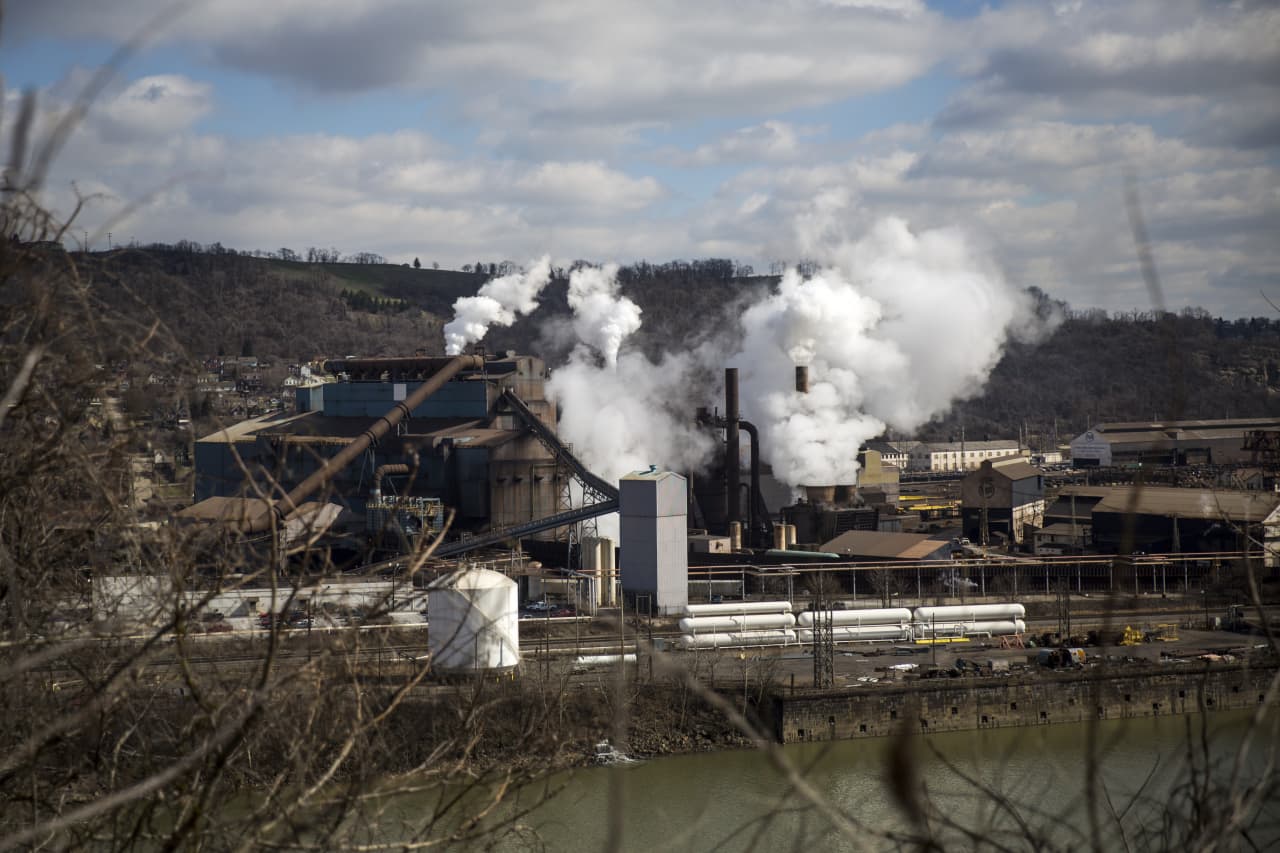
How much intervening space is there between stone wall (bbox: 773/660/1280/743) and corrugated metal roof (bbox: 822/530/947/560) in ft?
30.7

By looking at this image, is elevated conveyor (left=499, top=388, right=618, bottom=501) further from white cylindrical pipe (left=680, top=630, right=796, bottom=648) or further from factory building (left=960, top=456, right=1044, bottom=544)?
factory building (left=960, top=456, right=1044, bottom=544)

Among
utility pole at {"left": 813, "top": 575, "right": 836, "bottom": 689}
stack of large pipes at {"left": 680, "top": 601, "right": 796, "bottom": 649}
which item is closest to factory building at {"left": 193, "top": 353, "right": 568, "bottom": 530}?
stack of large pipes at {"left": 680, "top": 601, "right": 796, "bottom": 649}

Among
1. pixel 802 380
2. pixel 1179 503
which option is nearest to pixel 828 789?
pixel 1179 503

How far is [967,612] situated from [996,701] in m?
4.47

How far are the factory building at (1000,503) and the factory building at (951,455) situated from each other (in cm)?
2763

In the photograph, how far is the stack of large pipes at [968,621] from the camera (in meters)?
24.1

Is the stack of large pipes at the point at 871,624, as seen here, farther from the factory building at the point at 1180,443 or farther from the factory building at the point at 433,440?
the factory building at the point at 1180,443

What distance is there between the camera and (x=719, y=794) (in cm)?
1542

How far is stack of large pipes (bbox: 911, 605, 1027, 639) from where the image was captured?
24.1 m

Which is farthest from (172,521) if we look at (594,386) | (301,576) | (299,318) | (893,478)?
(299,318)

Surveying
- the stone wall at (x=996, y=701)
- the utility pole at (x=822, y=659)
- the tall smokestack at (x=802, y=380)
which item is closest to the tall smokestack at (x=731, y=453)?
the tall smokestack at (x=802, y=380)

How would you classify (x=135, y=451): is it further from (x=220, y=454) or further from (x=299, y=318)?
(x=299, y=318)

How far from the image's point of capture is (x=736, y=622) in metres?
23.0

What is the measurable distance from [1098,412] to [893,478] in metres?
39.3
